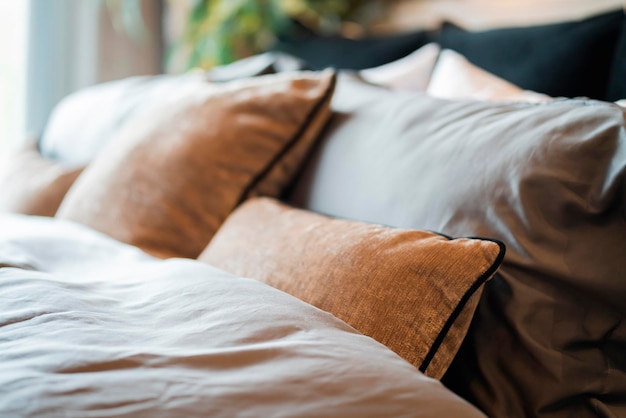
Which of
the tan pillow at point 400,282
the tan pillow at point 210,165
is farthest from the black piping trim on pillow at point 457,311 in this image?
the tan pillow at point 210,165

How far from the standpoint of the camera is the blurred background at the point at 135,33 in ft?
7.68

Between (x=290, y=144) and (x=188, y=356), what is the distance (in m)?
0.72

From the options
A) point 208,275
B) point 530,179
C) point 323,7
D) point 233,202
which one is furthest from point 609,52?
point 323,7

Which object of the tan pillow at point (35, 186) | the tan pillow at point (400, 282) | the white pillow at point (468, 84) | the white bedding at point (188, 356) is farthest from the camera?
the tan pillow at point (35, 186)

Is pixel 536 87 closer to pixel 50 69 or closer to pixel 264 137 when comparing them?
pixel 264 137

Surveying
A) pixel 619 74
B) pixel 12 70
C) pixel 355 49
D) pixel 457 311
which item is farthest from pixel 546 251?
pixel 12 70

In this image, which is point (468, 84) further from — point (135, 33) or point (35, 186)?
point (135, 33)

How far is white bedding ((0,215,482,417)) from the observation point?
18.7 inches

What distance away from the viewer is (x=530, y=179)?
788mm

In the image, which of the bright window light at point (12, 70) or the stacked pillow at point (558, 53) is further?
the bright window light at point (12, 70)

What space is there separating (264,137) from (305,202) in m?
0.14

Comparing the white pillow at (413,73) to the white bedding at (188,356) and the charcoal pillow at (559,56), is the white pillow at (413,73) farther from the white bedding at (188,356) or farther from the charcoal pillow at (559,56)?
the white bedding at (188,356)

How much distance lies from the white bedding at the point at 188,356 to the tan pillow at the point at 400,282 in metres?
0.08

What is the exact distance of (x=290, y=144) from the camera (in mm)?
1220
